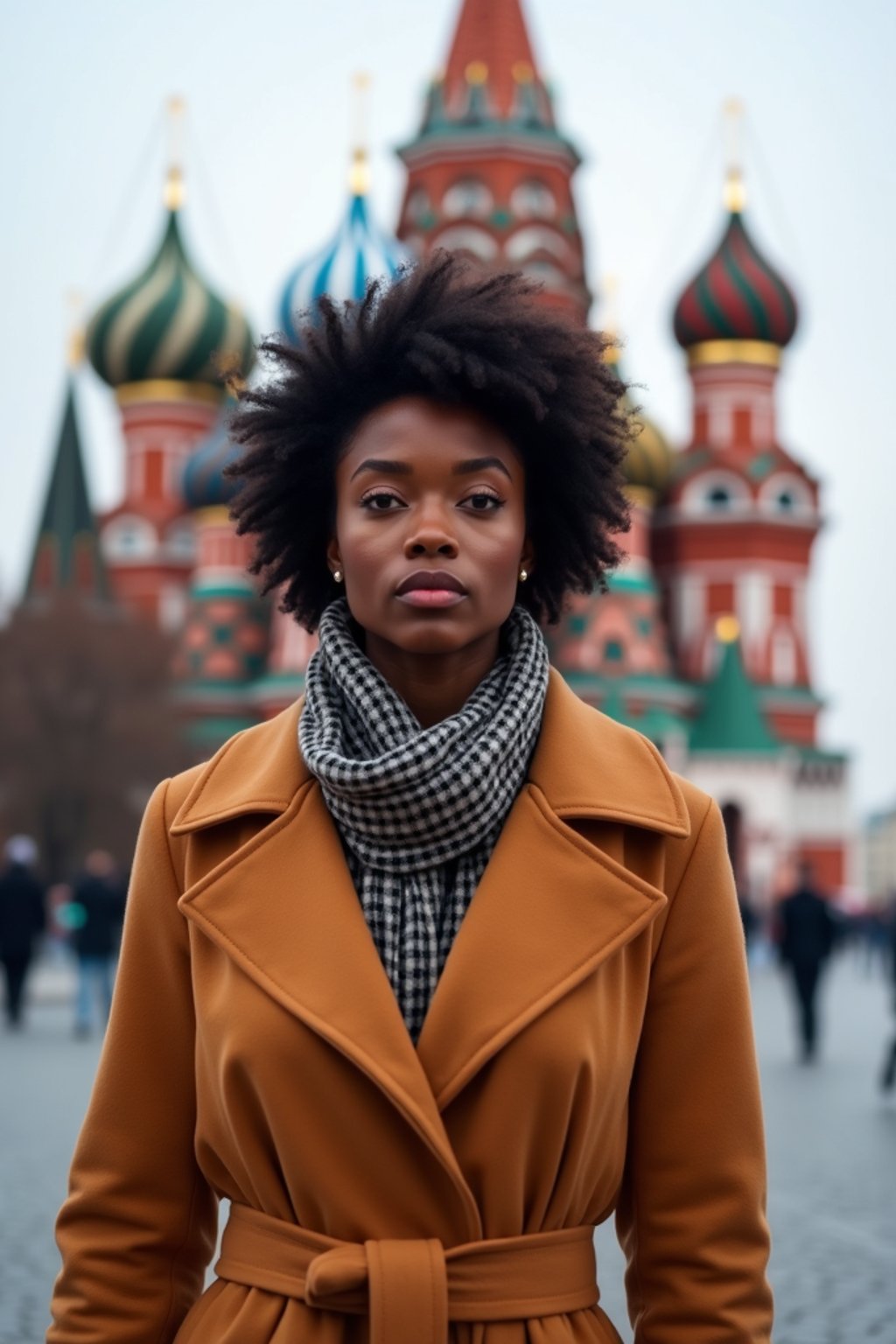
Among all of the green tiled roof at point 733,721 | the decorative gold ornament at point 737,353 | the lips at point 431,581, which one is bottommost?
the lips at point 431,581

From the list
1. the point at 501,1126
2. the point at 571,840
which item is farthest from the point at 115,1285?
the point at 571,840

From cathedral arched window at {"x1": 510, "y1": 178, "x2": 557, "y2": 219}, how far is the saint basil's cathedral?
4cm

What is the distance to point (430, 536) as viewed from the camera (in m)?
2.46

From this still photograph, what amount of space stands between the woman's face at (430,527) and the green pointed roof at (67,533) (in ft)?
159

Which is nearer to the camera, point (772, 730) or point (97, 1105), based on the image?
point (97, 1105)

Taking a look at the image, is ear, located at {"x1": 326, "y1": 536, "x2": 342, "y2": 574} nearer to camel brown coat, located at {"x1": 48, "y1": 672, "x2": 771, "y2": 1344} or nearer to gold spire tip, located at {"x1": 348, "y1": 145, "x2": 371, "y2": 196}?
camel brown coat, located at {"x1": 48, "y1": 672, "x2": 771, "y2": 1344}

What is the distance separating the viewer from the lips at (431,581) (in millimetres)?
2473

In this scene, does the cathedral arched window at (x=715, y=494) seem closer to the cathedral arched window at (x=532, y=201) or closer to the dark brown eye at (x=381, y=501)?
the cathedral arched window at (x=532, y=201)

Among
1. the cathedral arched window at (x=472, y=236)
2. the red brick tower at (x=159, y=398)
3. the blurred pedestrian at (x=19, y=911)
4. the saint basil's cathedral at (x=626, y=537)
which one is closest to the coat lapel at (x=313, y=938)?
the blurred pedestrian at (x=19, y=911)

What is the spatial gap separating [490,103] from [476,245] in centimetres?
335

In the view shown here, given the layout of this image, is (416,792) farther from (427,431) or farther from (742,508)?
(742,508)

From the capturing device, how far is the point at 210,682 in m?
48.4

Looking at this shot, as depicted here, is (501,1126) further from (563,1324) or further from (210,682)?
(210,682)

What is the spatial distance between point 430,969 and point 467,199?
1803 inches
